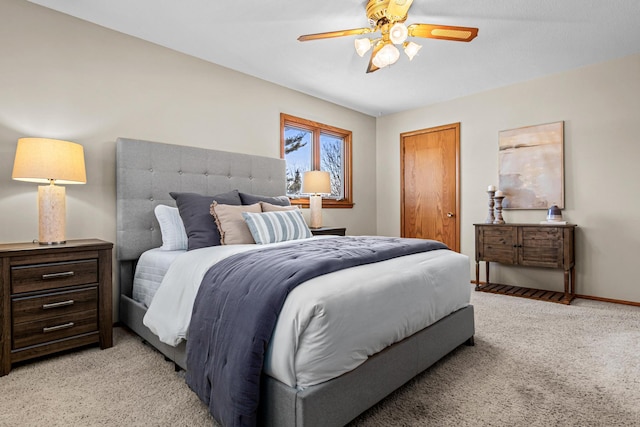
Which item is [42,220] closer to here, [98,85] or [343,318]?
[98,85]

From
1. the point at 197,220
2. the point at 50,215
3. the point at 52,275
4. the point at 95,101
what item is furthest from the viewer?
the point at 95,101

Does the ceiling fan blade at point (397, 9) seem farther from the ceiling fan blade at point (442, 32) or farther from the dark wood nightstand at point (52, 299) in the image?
the dark wood nightstand at point (52, 299)

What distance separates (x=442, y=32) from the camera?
2.29m

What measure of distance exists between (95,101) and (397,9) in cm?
240

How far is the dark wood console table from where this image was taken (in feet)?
11.4

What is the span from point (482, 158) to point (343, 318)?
382 centimetres

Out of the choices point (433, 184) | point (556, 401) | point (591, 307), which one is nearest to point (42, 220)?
point (556, 401)

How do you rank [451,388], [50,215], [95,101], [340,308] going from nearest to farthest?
[340,308]
[451,388]
[50,215]
[95,101]

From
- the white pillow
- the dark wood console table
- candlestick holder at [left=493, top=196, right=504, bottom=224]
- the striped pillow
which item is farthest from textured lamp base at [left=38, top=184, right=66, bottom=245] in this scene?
candlestick holder at [left=493, top=196, right=504, bottom=224]

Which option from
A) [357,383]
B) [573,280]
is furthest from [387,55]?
[573,280]

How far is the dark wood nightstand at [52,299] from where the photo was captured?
1986 millimetres

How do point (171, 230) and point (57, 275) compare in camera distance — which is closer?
point (57, 275)

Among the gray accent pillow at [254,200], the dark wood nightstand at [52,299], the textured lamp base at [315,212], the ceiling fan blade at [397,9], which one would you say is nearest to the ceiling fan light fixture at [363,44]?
the ceiling fan blade at [397,9]

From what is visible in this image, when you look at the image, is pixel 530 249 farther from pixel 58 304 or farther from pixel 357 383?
pixel 58 304
